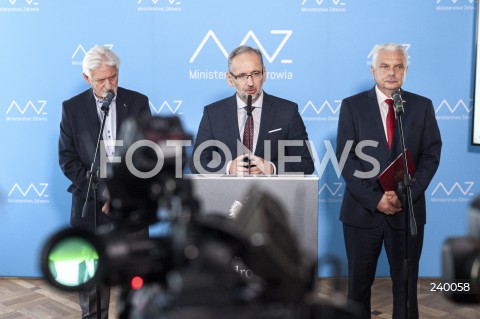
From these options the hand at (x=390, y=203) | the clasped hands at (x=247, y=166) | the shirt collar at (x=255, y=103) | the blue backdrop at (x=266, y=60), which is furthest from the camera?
the blue backdrop at (x=266, y=60)

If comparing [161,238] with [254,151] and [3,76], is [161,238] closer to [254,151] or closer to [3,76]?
[254,151]

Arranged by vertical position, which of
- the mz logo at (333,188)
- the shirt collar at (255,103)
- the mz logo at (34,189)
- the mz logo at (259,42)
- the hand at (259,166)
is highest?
the mz logo at (259,42)

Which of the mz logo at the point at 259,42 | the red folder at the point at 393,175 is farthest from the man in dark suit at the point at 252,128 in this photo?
the mz logo at the point at 259,42

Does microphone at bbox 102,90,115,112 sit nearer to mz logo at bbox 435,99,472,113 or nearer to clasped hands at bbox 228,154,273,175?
clasped hands at bbox 228,154,273,175

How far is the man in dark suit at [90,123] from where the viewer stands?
311 centimetres

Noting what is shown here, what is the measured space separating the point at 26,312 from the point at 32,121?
151 centimetres

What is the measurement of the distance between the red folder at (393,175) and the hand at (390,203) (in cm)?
3

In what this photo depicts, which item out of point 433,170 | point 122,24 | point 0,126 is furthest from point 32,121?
point 433,170

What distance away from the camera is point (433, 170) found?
3.05m

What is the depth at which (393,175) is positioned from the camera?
9.43 feet

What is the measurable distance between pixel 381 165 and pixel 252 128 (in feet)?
2.48

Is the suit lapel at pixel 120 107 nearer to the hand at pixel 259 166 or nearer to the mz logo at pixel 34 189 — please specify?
the hand at pixel 259 166

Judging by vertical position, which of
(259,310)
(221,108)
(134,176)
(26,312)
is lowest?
(26,312)

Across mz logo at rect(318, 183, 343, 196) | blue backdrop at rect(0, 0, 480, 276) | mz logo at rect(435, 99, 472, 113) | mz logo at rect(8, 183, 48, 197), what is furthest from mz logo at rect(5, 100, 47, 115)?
mz logo at rect(435, 99, 472, 113)
